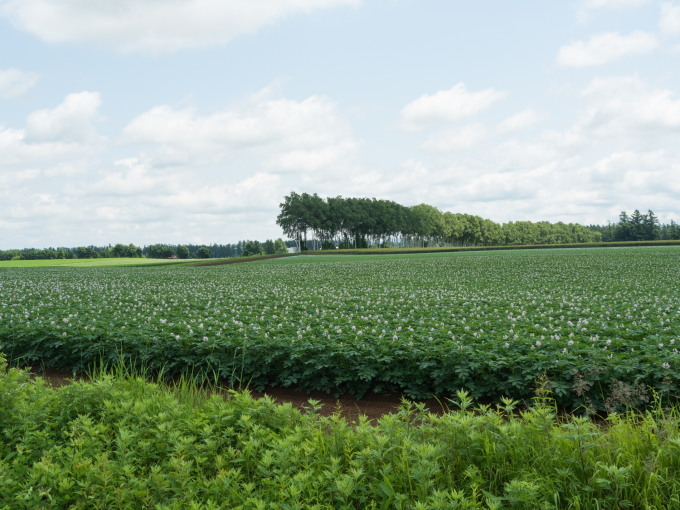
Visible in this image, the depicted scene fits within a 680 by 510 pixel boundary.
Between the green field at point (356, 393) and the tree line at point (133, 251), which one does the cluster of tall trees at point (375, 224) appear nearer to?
the tree line at point (133, 251)

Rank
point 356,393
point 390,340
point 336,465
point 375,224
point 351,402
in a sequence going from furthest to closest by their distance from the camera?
point 375,224 < point 390,340 < point 356,393 < point 351,402 < point 336,465

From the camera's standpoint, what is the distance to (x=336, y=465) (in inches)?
127

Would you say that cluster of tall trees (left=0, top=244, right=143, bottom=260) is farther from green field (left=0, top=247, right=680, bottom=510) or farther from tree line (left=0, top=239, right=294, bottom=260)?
green field (left=0, top=247, right=680, bottom=510)

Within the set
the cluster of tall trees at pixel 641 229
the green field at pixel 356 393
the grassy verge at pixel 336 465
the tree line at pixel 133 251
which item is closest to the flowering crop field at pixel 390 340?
the green field at pixel 356 393

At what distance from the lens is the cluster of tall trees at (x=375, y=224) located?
92.7 metres

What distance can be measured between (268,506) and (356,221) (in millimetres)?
95803

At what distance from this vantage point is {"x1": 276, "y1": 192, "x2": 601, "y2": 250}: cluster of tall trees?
9269cm

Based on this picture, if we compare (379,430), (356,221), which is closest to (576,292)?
(379,430)

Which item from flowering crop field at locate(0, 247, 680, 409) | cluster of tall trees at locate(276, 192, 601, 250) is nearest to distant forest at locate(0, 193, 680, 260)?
cluster of tall trees at locate(276, 192, 601, 250)

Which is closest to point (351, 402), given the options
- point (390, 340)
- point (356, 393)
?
point (356, 393)

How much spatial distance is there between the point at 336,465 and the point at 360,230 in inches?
3862

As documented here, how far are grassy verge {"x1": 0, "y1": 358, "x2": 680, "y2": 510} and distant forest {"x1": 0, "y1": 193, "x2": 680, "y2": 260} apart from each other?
8314cm

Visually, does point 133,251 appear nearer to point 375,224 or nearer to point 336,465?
point 375,224

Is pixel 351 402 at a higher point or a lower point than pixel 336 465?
lower
